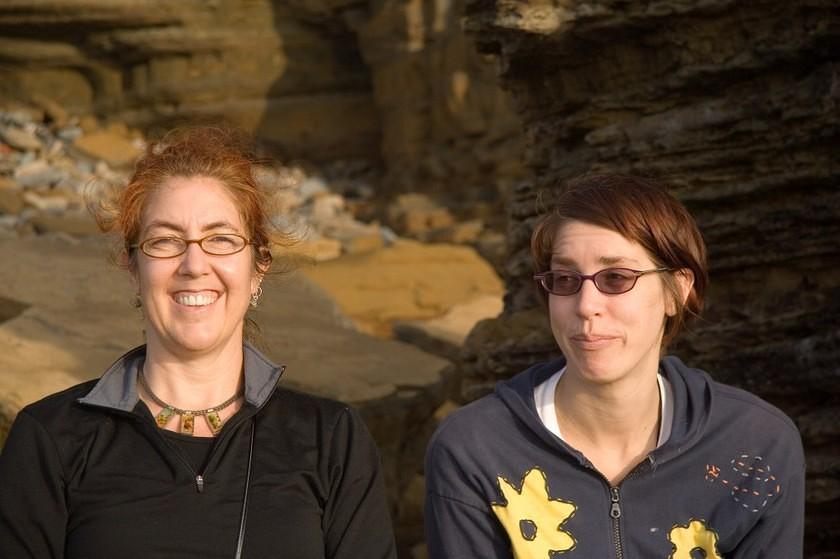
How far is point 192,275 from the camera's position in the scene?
2.54 metres

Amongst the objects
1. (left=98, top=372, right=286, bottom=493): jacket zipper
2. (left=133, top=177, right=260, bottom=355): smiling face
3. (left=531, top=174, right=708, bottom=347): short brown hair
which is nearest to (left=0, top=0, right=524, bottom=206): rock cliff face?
(left=531, top=174, right=708, bottom=347): short brown hair

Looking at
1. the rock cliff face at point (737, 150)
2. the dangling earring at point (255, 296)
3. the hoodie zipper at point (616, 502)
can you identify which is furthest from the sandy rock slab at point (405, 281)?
the hoodie zipper at point (616, 502)

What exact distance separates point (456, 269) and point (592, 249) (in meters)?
9.99

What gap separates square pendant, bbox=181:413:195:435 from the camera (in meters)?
2.57

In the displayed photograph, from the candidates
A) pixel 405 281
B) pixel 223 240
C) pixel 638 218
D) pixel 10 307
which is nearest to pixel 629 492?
pixel 638 218

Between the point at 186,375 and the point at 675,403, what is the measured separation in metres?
1.14

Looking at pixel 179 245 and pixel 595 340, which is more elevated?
pixel 179 245

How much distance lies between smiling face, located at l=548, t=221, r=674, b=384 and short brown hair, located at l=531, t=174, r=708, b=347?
2 cm

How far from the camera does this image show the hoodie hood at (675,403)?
275 centimetres

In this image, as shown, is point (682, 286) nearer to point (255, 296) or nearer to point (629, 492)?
point (629, 492)

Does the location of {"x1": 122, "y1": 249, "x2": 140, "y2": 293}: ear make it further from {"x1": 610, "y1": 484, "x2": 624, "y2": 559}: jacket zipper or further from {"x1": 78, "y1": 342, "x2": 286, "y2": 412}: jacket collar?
{"x1": 610, "y1": 484, "x2": 624, "y2": 559}: jacket zipper

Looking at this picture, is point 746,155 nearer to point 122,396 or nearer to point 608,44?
point 608,44

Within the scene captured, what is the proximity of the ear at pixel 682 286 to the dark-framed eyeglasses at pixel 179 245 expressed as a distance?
1002mm

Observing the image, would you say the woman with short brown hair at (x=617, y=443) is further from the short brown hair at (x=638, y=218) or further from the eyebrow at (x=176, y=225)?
the eyebrow at (x=176, y=225)
